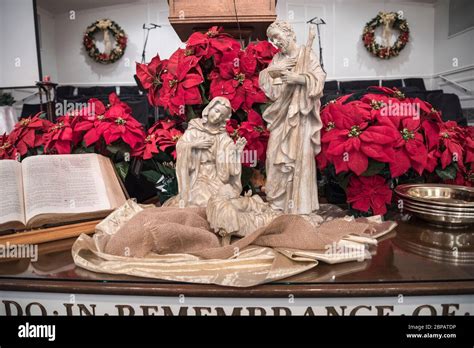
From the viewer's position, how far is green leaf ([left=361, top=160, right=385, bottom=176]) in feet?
2.77

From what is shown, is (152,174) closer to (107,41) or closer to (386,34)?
(107,41)

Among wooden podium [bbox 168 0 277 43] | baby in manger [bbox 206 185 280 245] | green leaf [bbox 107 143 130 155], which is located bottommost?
baby in manger [bbox 206 185 280 245]

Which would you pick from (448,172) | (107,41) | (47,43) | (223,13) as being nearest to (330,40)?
(107,41)

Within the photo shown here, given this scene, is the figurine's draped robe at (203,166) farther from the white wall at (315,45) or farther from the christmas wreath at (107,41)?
the christmas wreath at (107,41)

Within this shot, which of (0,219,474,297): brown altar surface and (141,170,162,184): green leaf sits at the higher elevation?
(141,170,162,184): green leaf

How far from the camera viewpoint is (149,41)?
3623 millimetres

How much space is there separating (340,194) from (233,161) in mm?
411

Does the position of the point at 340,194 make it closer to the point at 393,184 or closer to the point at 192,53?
the point at 393,184

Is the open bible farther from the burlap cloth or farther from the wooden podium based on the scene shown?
the wooden podium

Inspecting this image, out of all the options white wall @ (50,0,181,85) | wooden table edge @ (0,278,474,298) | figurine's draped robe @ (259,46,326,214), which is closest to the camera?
wooden table edge @ (0,278,474,298)

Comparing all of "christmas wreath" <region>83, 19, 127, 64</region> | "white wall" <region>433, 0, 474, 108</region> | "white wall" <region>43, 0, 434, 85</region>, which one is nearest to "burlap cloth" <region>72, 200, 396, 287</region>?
"white wall" <region>43, 0, 434, 85</region>

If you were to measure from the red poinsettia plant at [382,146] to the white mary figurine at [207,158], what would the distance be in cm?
22

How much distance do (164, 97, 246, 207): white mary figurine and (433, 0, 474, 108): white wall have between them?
3493 mm
